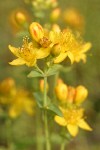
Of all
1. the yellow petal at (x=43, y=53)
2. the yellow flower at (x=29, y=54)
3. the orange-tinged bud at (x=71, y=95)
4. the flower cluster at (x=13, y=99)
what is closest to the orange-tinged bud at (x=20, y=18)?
the flower cluster at (x=13, y=99)

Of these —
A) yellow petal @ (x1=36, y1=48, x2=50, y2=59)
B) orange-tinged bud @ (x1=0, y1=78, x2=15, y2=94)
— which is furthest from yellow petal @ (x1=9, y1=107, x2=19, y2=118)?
yellow petal @ (x1=36, y1=48, x2=50, y2=59)

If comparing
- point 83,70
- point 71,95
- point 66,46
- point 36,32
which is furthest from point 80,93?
point 83,70

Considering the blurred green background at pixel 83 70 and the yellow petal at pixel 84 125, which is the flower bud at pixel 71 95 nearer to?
the yellow petal at pixel 84 125

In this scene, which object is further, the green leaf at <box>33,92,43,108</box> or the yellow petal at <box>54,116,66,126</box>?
the yellow petal at <box>54,116,66,126</box>

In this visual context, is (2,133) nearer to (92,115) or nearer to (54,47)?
(92,115)

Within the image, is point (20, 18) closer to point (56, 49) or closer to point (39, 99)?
point (39, 99)

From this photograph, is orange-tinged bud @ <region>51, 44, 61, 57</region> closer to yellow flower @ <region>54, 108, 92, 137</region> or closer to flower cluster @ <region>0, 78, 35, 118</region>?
yellow flower @ <region>54, 108, 92, 137</region>
